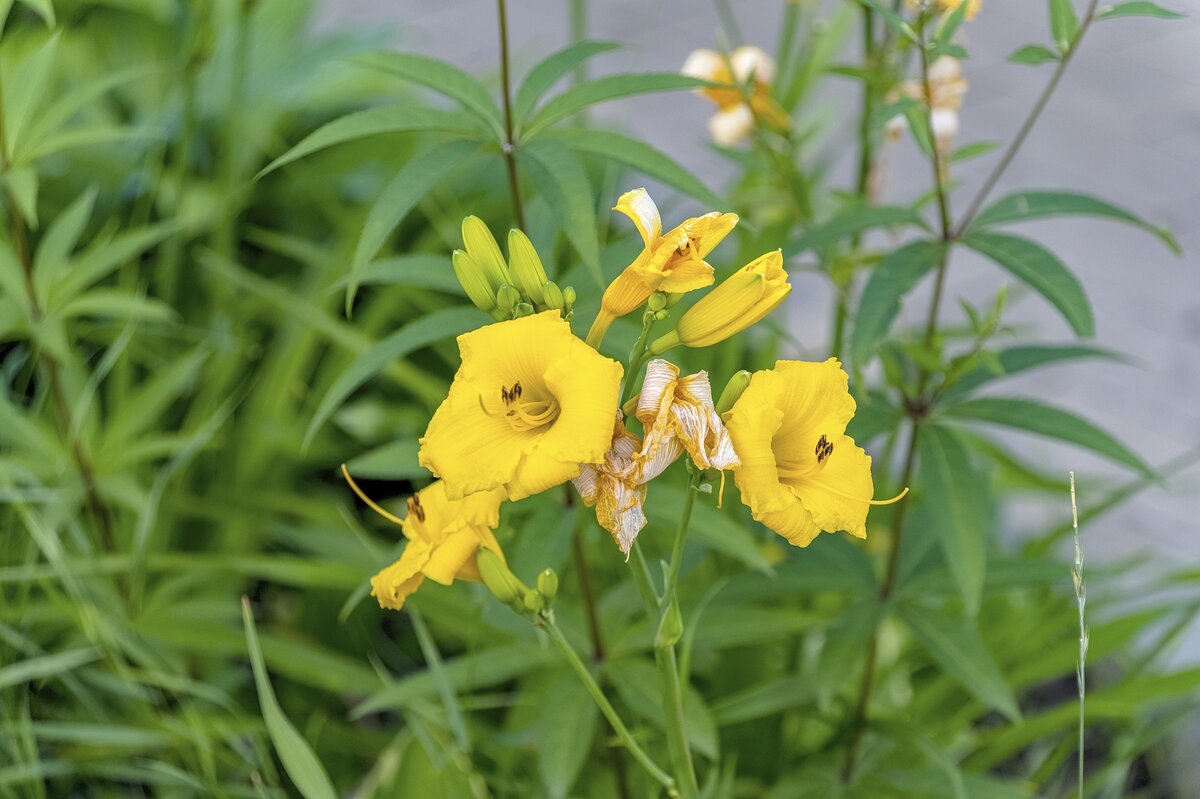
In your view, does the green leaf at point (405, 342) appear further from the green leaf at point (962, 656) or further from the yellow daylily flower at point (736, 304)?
the green leaf at point (962, 656)

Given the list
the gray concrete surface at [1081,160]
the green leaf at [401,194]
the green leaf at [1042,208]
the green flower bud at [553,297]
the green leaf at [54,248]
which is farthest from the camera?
the gray concrete surface at [1081,160]

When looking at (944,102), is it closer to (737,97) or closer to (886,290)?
(737,97)

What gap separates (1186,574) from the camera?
153cm

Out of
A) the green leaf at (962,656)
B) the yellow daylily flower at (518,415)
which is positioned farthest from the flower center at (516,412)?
the green leaf at (962,656)

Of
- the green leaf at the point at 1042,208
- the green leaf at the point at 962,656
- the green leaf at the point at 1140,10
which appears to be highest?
the green leaf at the point at 1140,10

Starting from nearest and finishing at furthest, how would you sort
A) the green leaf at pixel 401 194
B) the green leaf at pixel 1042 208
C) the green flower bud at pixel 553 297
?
the green flower bud at pixel 553 297, the green leaf at pixel 401 194, the green leaf at pixel 1042 208

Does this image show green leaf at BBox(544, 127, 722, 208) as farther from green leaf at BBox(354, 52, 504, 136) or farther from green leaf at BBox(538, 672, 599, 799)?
green leaf at BBox(538, 672, 599, 799)

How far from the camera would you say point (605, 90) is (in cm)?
103

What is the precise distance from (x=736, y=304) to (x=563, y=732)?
56 cm

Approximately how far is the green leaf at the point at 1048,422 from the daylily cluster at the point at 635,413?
0.46m

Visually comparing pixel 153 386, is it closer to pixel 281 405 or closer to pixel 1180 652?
pixel 281 405

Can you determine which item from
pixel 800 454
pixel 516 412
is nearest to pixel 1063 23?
pixel 800 454

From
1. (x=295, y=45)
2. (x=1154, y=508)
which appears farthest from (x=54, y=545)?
(x=1154, y=508)

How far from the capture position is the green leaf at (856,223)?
112 cm
